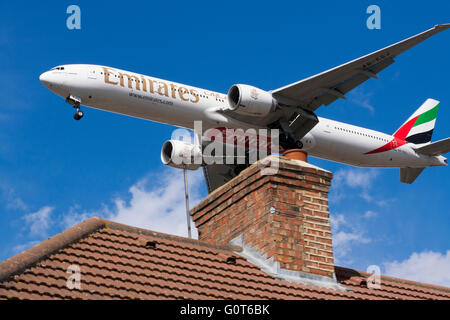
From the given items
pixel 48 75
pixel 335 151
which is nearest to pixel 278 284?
pixel 48 75

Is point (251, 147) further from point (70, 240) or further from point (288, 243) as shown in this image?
point (70, 240)

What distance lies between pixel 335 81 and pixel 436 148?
11213 millimetres

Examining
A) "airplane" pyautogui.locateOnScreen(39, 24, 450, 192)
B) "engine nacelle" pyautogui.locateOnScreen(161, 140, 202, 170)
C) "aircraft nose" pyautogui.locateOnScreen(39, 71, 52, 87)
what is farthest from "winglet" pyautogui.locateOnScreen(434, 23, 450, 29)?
"aircraft nose" pyautogui.locateOnScreen(39, 71, 52, 87)

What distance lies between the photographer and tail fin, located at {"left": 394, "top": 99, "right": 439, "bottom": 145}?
1580 inches

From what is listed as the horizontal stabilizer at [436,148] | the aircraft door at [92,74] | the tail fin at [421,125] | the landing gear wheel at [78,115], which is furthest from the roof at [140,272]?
the tail fin at [421,125]

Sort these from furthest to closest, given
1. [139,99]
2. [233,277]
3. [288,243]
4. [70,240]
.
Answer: [139,99] < [288,243] < [233,277] < [70,240]

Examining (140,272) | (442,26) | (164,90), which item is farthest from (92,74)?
(140,272)

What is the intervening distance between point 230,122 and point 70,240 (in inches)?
753

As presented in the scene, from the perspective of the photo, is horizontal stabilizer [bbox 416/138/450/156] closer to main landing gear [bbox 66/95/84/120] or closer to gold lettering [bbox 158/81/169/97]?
gold lettering [bbox 158/81/169/97]

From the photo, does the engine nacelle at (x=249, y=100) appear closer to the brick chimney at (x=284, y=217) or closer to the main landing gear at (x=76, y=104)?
the main landing gear at (x=76, y=104)

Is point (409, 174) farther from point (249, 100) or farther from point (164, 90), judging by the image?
point (164, 90)

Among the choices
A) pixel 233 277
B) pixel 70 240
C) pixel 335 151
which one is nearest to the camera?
pixel 70 240

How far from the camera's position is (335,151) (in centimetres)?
3478

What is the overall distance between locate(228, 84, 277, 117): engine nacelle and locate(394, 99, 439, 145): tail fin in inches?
553
